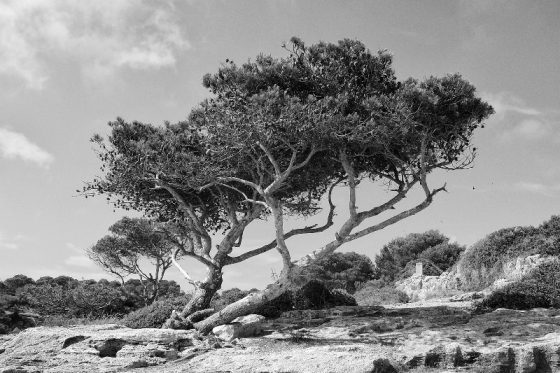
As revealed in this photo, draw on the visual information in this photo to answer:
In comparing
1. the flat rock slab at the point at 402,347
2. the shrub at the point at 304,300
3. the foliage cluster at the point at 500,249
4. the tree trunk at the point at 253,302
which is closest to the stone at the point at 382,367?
the flat rock slab at the point at 402,347

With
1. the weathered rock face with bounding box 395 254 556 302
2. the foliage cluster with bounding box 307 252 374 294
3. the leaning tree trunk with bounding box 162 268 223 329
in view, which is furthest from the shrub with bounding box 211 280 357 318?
the foliage cluster with bounding box 307 252 374 294

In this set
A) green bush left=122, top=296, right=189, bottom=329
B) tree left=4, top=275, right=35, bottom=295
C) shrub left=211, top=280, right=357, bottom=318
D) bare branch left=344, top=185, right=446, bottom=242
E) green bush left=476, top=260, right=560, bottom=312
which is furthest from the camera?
tree left=4, top=275, right=35, bottom=295

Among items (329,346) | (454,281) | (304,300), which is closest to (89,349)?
(329,346)

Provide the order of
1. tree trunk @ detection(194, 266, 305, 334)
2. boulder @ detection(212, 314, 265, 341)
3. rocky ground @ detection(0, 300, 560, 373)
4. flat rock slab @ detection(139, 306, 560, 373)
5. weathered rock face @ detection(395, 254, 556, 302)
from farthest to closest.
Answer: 1. weathered rock face @ detection(395, 254, 556, 302)
2. tree trunk @ detection(194, 266, 305, 334)
3. boulder @ detection(212, 314, 265, 341)
4. rocky ground @ detection(0, 300, 560, 373)
5. flat rock slab @ detection(139, 306, 560, 373)

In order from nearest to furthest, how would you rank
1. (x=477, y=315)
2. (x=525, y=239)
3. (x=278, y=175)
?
(x=477, y=315), (x=278, y=175), (x=525, y=239)

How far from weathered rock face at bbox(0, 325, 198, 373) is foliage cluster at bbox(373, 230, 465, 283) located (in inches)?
1395

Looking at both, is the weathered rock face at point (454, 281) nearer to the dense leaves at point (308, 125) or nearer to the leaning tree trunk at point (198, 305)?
the dense leaves at point (308, 125)

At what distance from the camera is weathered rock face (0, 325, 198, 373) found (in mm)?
13547

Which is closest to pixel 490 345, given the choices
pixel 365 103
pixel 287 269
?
pixel 287 269

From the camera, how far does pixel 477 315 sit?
16859mm

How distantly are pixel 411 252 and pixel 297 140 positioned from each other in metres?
40.6

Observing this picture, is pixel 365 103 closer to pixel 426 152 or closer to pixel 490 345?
pixel 426 152

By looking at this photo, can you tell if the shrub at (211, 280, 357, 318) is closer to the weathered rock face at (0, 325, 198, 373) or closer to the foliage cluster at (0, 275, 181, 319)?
the weathered rock face at (0, 325, 198, 373)

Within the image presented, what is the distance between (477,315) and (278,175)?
7.71 m
